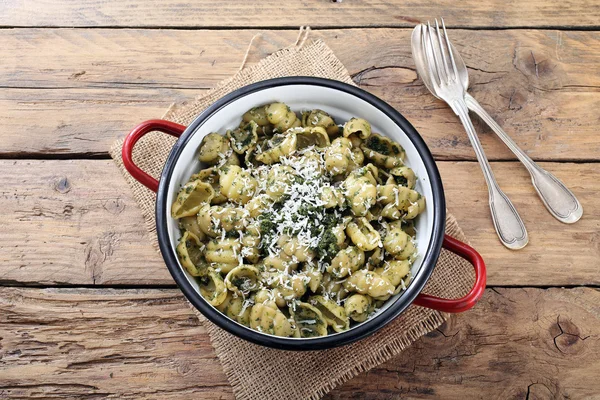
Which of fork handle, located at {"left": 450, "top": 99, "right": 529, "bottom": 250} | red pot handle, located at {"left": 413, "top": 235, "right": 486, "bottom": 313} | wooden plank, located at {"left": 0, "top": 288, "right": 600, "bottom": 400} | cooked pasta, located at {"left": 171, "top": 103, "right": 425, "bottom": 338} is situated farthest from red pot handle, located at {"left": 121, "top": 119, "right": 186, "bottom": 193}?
fork handle, located at {"left": 450, "top": 99, "right": 529, "bottom": 250}

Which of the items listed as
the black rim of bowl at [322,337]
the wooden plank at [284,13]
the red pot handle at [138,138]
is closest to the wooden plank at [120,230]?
the red pot handle at [138,138]

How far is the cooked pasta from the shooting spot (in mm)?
1575

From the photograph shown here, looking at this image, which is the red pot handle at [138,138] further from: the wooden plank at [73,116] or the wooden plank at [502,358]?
the wooden plank at [502,358]

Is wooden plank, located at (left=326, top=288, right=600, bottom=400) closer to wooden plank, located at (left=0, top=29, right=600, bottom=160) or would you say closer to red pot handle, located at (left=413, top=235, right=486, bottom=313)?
red pot handle, located at (left=413, top=235, right=486, bottom=313)

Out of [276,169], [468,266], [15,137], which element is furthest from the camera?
[15,137]

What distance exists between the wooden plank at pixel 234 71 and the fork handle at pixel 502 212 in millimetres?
77

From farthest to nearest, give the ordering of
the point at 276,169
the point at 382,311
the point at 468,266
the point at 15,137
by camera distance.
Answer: the point at 15,137 < the point at 468,266 < the point at 276,169 < the point at 382,311

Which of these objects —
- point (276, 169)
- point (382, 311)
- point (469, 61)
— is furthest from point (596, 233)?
point (276, 169)

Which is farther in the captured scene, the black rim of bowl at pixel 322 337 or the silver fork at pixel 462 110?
the silver fork at pixel 462 110

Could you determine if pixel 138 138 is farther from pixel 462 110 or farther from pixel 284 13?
pixel 462 110

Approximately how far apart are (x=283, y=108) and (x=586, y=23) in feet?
4.29

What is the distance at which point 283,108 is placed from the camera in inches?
68.8

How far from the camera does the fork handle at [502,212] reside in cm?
200

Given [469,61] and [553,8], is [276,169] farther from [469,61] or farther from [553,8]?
[553,8]
